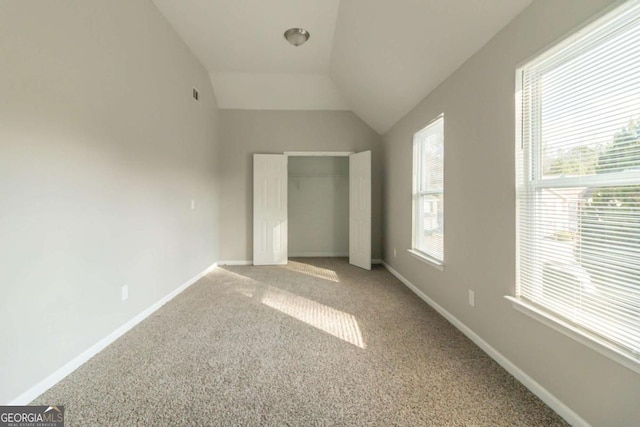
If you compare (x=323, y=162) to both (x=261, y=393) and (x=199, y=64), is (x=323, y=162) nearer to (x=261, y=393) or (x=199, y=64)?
(x=199, y=64)

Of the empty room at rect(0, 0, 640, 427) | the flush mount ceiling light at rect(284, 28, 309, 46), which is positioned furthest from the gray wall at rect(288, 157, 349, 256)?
the flush mount ceiling light at rect(284, 28, 309, 46)

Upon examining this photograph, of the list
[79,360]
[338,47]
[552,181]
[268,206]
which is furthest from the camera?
[268,206]

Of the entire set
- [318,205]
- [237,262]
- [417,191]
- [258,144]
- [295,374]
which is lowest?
[295,374]

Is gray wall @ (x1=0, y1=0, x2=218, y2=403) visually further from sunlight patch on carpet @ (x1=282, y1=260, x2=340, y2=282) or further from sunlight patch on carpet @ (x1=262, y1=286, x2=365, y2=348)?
sunlight patch on carpet @ (x1=282, y1=260, x2=340, y2=282)

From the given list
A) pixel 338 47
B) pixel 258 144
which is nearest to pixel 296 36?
pixel 338 47

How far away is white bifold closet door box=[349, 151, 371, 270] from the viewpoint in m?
4.43

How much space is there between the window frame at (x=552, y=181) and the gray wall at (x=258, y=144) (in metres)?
3.17

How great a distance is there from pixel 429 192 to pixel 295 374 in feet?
7.57

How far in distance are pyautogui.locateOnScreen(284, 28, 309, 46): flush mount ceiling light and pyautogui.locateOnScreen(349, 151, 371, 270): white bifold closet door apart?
1891 millimetres

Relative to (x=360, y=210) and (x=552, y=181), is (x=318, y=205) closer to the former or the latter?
(x=360, y=210)

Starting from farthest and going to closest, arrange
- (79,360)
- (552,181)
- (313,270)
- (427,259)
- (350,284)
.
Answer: (313,270) < (350,284) < (427,259) < (79,360) < (552,181)

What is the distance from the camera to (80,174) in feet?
5.96

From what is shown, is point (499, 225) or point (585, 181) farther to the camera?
point (499, 225)

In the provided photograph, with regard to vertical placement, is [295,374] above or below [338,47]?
below
